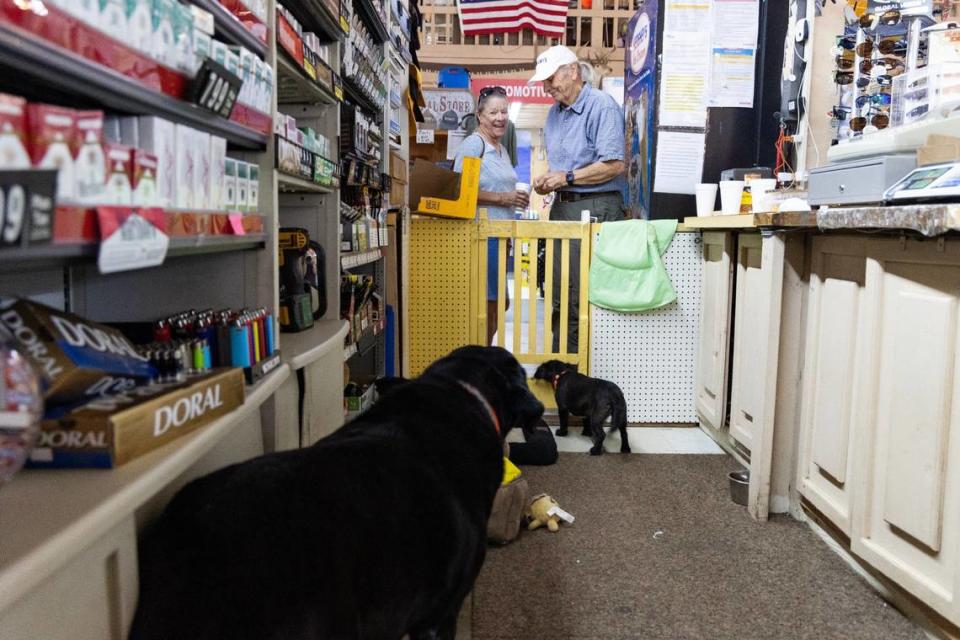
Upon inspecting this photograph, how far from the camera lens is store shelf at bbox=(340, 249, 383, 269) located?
255 cm

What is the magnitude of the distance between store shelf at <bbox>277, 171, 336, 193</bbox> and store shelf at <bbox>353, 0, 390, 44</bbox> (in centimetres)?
96

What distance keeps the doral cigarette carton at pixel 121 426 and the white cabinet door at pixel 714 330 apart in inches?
109

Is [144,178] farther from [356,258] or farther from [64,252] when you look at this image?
[356,258]

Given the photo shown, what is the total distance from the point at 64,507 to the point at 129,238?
1.17 ft

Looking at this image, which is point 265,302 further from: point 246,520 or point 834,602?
point 834,602

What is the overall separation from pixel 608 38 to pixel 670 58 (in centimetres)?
511

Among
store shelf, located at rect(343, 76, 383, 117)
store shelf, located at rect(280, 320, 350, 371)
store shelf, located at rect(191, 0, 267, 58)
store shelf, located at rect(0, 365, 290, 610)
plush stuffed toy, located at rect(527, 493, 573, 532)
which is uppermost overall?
store shelf, located at rect(343, 76, 383, 117)

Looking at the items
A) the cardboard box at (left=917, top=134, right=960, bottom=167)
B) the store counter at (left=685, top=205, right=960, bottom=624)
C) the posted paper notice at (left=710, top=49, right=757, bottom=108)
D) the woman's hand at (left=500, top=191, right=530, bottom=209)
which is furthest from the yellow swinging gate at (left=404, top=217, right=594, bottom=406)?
the cardboard box at (left=917, top=134, right=960, bottom=167)

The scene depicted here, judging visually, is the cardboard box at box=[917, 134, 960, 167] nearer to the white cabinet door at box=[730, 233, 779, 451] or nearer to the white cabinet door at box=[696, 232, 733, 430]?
the white cabinet door at box=[730, 233, 779, 451]

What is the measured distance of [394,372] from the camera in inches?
143

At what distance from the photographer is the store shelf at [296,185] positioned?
181 centimetres

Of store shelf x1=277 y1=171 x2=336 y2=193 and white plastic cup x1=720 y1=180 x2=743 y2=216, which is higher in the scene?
white plastic cup x1=720 y1=180 x2=743 y2=216

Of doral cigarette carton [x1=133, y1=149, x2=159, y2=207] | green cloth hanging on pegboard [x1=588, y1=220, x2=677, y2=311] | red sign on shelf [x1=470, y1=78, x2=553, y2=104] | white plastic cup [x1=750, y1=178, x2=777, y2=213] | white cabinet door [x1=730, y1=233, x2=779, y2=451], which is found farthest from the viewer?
red sign on shelf [x1=470, y1=78, x2=553, y2=104]

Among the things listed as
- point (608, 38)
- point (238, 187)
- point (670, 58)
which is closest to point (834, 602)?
point (238, 187)
